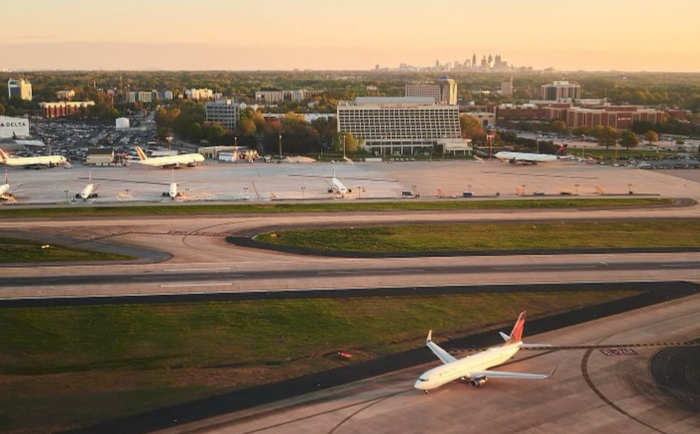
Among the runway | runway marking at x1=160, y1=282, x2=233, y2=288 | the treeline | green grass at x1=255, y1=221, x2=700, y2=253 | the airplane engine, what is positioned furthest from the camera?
the treeline

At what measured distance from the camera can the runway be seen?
35.2m

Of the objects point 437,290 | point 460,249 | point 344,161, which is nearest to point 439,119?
point 344,161

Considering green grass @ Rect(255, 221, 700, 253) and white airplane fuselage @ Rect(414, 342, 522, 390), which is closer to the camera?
white airplane fuselage @ Rect(414, 342, 522, 390)

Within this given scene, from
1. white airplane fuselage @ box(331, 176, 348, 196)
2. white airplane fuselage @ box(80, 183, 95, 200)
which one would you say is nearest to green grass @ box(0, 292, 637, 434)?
white airplane fuselage @ box(80, 183, 95, 200)

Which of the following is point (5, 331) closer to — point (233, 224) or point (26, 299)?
point (26, 299)

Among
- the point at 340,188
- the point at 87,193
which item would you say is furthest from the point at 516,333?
the point at 87,193

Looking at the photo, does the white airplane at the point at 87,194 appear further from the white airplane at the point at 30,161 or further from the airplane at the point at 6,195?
the white airplane at the point at 30,161

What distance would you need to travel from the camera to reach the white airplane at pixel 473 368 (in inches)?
1517

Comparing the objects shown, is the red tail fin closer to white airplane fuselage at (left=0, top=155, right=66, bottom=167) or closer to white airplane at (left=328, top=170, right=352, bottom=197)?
white airplane at (left=328, top=170, right=352, bottom=197)

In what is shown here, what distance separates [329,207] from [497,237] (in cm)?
2528

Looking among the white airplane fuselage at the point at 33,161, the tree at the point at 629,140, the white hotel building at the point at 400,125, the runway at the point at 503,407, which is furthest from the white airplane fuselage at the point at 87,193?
the tree at the point at 629,140

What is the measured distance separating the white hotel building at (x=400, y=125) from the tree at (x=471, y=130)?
4912 mm

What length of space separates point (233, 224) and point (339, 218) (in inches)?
500

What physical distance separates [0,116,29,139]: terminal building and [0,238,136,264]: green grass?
137 meters
